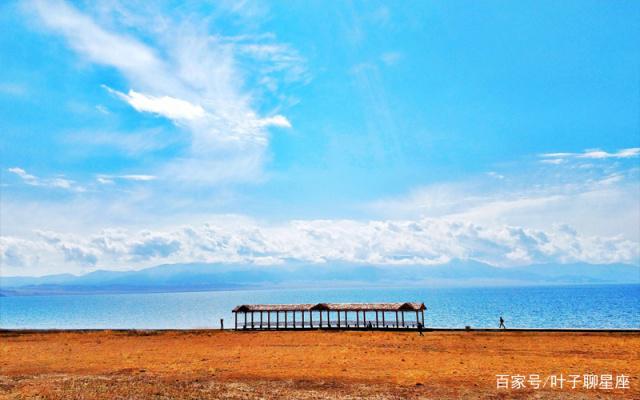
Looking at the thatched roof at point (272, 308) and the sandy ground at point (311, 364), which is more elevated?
the thatched roof at point (272, 308)

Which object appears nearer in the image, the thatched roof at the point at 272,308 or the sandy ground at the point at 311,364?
the sandy ground at the point at 311,364

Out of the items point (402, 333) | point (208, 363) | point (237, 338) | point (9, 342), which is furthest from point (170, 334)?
point (402, 333)

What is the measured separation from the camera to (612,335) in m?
47.2

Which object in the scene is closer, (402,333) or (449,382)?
(449,382)

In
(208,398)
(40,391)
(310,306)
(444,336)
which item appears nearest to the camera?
(208,398)

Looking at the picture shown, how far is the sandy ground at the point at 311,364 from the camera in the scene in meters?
25.8

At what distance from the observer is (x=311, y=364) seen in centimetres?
3484

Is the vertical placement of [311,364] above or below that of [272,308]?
below

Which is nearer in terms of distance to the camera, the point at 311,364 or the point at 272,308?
the point at 311,364

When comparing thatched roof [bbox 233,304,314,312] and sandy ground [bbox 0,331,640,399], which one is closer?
sandy ground [bbox 0,331,640,399]

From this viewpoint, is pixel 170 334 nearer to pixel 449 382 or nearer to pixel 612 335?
pixel 449 382

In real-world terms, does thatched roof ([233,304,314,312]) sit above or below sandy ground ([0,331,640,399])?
above

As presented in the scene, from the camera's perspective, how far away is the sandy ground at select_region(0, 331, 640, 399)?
2578cm

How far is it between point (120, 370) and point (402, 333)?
→ 33.6 m
